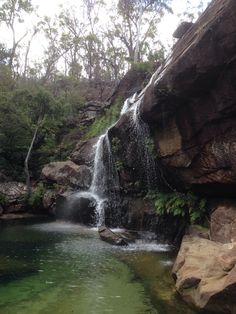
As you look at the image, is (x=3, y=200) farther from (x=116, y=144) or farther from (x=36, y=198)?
(x=116, y=144)

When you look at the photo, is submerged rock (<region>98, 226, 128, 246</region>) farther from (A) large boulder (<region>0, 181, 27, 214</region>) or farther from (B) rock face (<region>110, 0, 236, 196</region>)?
(A) large boulder (<region>0, 181, 27, 214</region>)

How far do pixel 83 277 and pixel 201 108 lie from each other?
19.9 ft

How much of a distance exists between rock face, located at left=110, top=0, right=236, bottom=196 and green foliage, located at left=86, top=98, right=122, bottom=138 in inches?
447

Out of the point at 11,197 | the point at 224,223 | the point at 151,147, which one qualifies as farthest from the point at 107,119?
the point at 224,223

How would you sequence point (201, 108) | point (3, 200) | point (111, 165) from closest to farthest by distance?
point (201, 108) → point (111, 165) → point (3, 200)

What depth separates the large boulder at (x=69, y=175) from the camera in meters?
21.0

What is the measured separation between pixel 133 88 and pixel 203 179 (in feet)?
49.5

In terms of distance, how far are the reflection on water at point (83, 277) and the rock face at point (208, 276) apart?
37cm

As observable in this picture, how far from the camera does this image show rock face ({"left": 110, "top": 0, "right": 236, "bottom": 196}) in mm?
9914

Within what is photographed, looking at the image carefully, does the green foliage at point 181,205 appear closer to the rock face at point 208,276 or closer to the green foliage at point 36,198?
the rock face at point 208,276

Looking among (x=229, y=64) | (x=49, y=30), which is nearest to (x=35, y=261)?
(x=229, y=64)

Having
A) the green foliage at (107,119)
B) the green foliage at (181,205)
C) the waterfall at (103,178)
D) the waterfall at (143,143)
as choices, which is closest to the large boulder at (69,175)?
the waterfall at (103,178)

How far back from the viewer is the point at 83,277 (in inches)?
377

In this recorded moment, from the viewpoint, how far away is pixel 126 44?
117 feet
